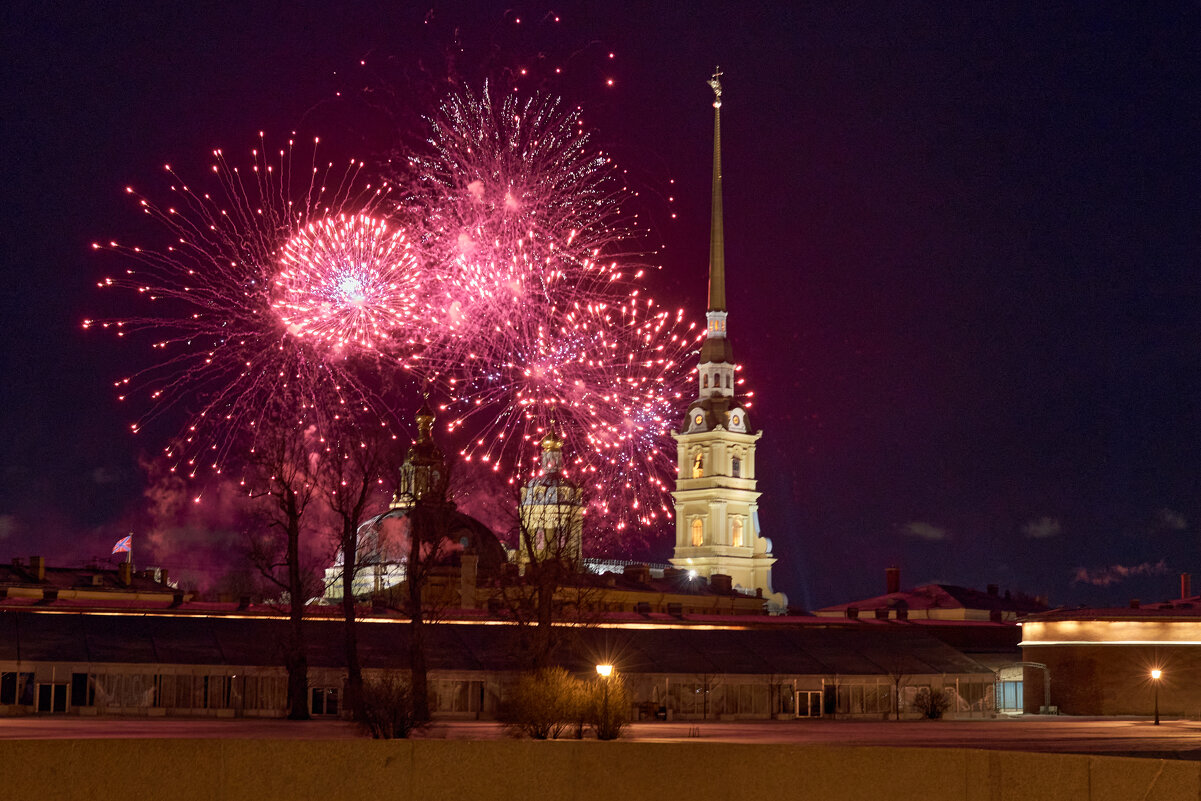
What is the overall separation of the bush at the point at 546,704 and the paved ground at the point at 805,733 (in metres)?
1.43

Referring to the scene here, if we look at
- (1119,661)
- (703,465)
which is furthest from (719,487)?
(1119,661)

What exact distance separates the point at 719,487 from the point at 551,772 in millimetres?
126517

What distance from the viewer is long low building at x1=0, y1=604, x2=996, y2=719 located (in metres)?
56.7

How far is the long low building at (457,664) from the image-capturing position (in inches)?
2232

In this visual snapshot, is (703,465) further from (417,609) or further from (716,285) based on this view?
(417,609)

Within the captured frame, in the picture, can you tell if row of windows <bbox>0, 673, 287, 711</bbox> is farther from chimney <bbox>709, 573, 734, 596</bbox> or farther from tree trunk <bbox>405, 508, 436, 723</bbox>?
chimney <bbox>709, 573, 734, 596</bbox>

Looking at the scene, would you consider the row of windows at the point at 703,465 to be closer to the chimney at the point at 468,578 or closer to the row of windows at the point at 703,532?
the row of windows at the point at 703,532

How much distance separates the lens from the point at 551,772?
15641mm

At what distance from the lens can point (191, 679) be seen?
58.2 metres

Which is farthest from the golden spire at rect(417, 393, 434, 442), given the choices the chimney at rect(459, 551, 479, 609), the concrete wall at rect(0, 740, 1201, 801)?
the concrete wall at rect(0, 740, 1201, 801)

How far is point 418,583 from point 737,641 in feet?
70.6

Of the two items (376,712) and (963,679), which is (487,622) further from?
(376,712)

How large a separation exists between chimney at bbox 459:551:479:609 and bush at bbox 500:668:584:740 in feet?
161

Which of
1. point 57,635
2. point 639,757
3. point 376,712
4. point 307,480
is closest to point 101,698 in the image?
point 57,635
